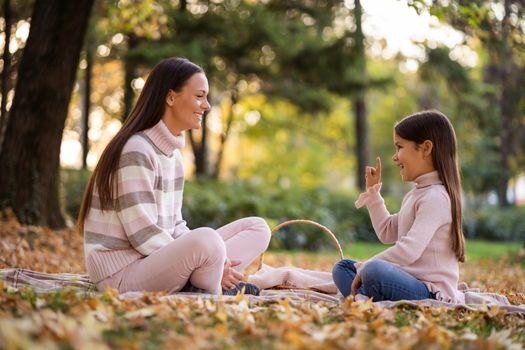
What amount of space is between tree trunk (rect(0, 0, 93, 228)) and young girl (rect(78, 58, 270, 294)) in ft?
11.5

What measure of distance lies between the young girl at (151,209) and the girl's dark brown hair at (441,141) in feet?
4.31

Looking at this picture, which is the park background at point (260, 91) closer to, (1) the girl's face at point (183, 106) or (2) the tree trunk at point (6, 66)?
(2) the tree trunk at point (6, 66)

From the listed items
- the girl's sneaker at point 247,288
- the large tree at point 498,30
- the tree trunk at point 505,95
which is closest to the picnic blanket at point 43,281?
the girl's sneaker at point 247,288

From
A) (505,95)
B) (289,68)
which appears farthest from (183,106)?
(505,95)

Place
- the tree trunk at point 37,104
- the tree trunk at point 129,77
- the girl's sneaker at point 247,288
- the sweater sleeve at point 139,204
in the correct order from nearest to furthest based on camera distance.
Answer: the sweater sleeve at point 139,204 → the girl's sneaker at point 247,288 → the tree trunk at point 37,104 → the tree trunk at point 129,77

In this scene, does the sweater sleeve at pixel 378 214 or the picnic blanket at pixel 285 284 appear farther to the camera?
the sweater sleeve at pixel 378 214

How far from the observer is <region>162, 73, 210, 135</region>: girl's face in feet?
13.7

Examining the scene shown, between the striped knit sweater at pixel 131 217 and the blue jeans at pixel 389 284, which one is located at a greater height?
the striped knit sweater at pixel 131 217

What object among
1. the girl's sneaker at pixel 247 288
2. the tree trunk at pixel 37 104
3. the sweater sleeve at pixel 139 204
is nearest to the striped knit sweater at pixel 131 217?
the sweater sleeve at pixel 139 204

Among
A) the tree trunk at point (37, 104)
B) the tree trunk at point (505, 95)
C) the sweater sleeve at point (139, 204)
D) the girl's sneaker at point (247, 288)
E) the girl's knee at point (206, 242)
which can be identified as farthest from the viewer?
the tree trunk at point (505, 95)

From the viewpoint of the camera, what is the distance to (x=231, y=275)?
411cm

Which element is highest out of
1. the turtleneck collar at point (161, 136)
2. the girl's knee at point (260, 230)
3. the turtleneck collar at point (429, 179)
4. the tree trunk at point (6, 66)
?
the tree trunk at point (6, 66)

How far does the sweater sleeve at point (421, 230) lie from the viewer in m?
3.90

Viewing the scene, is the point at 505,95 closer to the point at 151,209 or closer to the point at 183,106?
the point at 183,106
